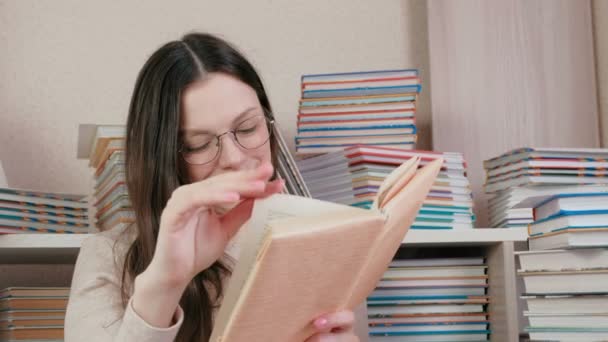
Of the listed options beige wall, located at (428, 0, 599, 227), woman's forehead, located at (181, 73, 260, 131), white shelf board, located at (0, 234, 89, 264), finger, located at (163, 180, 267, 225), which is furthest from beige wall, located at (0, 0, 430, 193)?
finger, located at (163, 180, 267, 225)

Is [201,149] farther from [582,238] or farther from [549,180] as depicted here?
[549,180]

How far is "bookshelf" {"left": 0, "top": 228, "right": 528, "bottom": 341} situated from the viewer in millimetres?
1570

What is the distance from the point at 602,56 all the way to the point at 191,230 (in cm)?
167

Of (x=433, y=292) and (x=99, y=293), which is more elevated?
(x=99, y=293)

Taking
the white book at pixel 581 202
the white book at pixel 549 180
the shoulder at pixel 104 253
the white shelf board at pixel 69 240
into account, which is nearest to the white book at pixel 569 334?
the white book at pixel 581 202

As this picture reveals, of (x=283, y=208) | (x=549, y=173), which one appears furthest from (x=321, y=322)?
(x=549, y=173)

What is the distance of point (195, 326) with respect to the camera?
128cm

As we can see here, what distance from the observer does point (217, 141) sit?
4.10 feet

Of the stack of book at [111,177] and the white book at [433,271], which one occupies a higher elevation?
the stack of book at [111,177]

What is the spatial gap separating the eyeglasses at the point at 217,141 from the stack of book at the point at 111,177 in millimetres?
362

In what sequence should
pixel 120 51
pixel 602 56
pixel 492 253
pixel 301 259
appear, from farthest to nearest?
pixel 602 56
pixel 120 51
pixel 492 253
pixel 301 259

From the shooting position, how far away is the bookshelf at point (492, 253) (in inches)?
61.8

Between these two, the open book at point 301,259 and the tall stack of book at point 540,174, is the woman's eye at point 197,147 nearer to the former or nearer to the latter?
the open book at point 301,259

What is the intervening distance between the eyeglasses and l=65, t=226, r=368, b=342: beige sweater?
0.23 m
